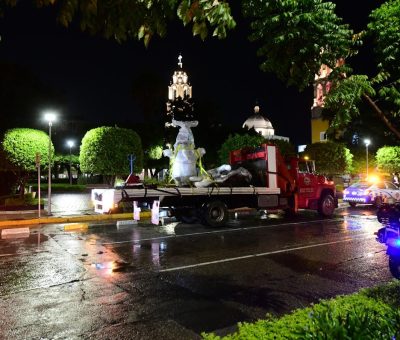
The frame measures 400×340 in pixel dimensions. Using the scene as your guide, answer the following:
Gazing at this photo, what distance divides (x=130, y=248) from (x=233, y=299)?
5.08 meters

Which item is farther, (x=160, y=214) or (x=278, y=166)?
(x=278, y=166)

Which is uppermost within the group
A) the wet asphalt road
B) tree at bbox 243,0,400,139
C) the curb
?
tree at bbox 243,0,400,139

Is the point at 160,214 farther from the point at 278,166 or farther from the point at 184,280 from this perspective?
the point at 184,280

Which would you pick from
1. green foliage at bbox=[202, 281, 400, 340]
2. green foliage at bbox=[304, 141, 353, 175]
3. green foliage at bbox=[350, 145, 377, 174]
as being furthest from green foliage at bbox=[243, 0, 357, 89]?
green foliage at bbox=[350, 145, 377, 174]

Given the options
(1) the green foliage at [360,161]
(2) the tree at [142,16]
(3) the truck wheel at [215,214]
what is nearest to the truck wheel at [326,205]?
(3) the truck wheel at [215,214]

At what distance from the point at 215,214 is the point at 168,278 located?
7.52 meters

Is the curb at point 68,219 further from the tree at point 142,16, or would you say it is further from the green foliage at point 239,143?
the tree at point 142,16

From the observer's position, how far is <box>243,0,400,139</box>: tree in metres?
4.49

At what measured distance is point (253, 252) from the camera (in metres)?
10.3

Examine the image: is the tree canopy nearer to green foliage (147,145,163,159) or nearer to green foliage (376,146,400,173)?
green foliage (376,146,400,173)

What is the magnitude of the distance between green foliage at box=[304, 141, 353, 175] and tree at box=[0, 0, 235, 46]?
1712 inches

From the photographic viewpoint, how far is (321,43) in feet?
15.1

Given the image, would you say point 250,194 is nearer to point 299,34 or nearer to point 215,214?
point 215,214

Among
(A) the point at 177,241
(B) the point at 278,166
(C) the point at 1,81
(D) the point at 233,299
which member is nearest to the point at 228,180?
(B) the point at 278,166
